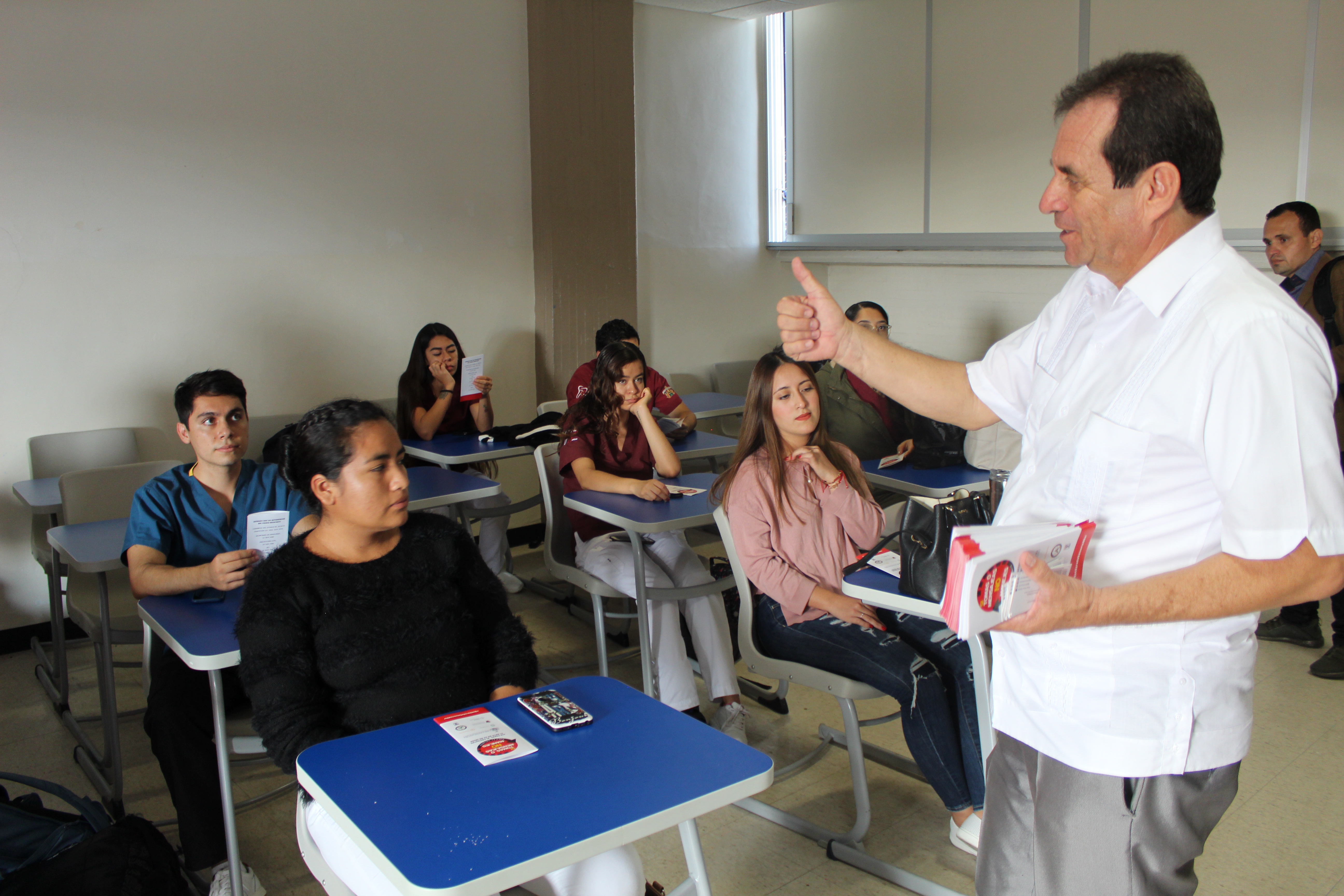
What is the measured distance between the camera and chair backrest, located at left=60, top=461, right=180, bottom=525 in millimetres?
3164

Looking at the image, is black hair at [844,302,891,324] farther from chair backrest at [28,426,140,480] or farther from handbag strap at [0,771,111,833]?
handbag strap at [0,771,111,833]

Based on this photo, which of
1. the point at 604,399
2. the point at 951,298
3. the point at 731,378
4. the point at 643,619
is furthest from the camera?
the point at 731,378

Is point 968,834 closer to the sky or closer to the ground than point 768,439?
closer to the ground

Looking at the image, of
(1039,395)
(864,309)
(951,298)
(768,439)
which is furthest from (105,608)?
(951,298)

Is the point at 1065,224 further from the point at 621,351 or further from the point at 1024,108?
the point at 1024,108

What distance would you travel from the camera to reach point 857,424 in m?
4.25

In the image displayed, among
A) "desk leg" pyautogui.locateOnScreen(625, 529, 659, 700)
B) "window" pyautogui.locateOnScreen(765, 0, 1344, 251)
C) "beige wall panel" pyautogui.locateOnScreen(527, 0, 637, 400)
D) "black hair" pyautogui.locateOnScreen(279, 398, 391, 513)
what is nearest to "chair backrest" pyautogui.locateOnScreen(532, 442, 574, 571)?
"desk leg" pyautogui.locateOnScreen(625, 529, 659, 700)

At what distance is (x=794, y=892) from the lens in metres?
2.29

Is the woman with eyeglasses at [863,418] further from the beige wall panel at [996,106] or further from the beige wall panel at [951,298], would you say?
the beige wall panel at [996,106]

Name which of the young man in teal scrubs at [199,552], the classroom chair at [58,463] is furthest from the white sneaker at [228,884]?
the classroom chair at [58,463]

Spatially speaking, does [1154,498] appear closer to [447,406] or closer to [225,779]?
[225,779]

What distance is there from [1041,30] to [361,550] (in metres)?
4.82

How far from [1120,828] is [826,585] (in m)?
1.44

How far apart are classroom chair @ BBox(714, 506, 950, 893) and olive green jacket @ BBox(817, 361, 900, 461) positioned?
163 cm
